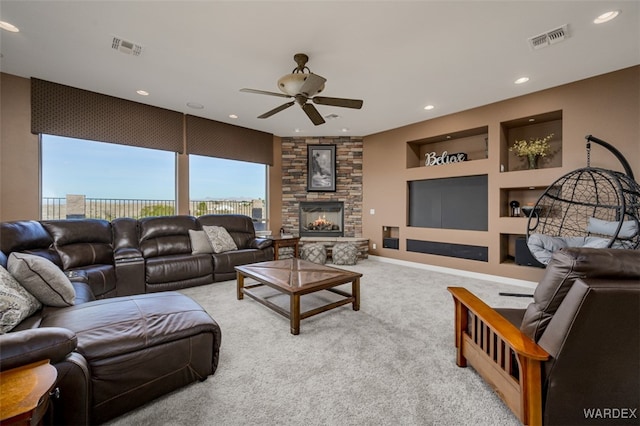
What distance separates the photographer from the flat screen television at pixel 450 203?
14.8 ft

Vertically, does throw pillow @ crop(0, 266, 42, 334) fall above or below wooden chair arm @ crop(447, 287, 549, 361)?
above

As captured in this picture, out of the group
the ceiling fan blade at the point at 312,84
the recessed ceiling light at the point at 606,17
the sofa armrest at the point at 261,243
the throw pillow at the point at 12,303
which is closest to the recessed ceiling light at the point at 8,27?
the throw pillow at the point at 12,303

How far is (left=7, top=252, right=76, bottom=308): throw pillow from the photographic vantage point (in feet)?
5.45

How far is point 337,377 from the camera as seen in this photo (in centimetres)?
176

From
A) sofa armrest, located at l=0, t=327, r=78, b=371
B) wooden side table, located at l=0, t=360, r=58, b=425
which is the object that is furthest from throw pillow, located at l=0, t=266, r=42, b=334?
wooden side table, located at l=0, t=360, r=58, b=425

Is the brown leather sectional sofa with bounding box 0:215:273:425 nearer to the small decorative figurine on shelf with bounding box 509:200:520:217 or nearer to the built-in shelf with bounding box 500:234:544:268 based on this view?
the built-in shelf with bounding box 500:234:544:268

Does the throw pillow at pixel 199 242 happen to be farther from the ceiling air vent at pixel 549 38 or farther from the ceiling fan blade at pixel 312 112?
the ceiling air vent at pixel 549 38

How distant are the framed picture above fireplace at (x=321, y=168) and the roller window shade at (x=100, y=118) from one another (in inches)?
106

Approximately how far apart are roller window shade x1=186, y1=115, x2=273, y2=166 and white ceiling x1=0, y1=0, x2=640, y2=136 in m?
0.89

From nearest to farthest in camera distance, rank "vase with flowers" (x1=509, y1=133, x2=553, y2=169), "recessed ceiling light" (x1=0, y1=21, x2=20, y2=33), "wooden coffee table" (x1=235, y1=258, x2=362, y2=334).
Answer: "wooden coffee table" (x1=235, y1=258, x2=362, y2=334), "recessed ceiling light" (x1=0, y1=21, x2=20, y2=33), "vase with flowers" (x1=509, y1=133, x2=553, y2=169)

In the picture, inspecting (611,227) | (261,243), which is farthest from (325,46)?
(611,227)

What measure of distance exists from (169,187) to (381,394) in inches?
186

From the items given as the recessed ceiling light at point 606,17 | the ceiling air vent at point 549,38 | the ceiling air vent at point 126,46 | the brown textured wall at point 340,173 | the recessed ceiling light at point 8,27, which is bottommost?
the brown textured wall at point 340,173

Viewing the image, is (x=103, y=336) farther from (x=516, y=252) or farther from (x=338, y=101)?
(x=516, y=252)
